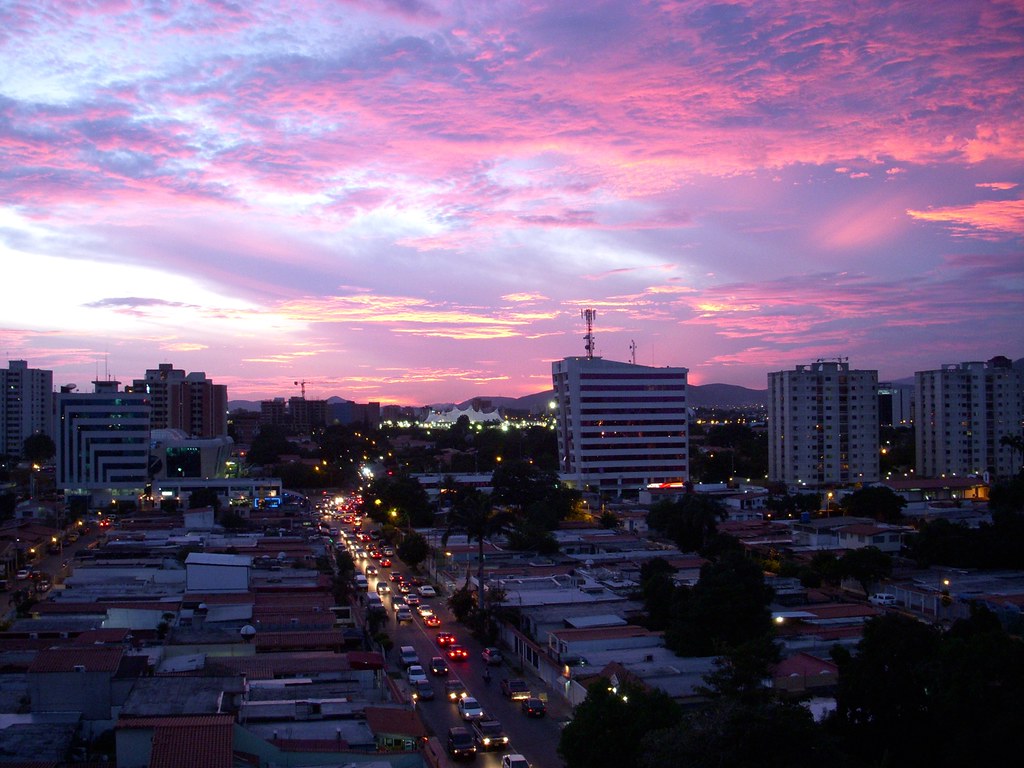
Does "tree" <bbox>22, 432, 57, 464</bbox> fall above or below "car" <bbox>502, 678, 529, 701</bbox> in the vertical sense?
above

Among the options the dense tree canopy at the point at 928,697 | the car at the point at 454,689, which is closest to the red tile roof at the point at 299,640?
the car at the point at 454,689

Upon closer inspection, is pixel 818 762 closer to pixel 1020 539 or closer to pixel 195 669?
pixel 195 669

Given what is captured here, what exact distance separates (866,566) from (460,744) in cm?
1023

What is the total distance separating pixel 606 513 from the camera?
2728 centimetres

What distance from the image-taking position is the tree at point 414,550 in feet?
65.0

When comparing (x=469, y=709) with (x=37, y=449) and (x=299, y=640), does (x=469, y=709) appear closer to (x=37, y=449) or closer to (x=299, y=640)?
(x=299, y=640)

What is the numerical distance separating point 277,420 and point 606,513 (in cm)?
7227

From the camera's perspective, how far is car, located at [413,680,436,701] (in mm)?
11227

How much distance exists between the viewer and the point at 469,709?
34.3 ft

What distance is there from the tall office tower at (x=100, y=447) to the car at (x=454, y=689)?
2484cm

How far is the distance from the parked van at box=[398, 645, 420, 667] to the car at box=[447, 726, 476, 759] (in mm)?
3143

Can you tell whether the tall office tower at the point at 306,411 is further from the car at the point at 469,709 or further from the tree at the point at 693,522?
the car at the point at 469,709

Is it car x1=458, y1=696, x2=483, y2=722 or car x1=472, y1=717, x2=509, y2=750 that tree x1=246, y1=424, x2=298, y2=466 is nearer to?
car x1=458, y1=696, x2=483, y2=722

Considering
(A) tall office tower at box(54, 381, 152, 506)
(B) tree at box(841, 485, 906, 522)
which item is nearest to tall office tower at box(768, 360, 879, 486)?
(B) tree at box(841, 485, 906, 522)
